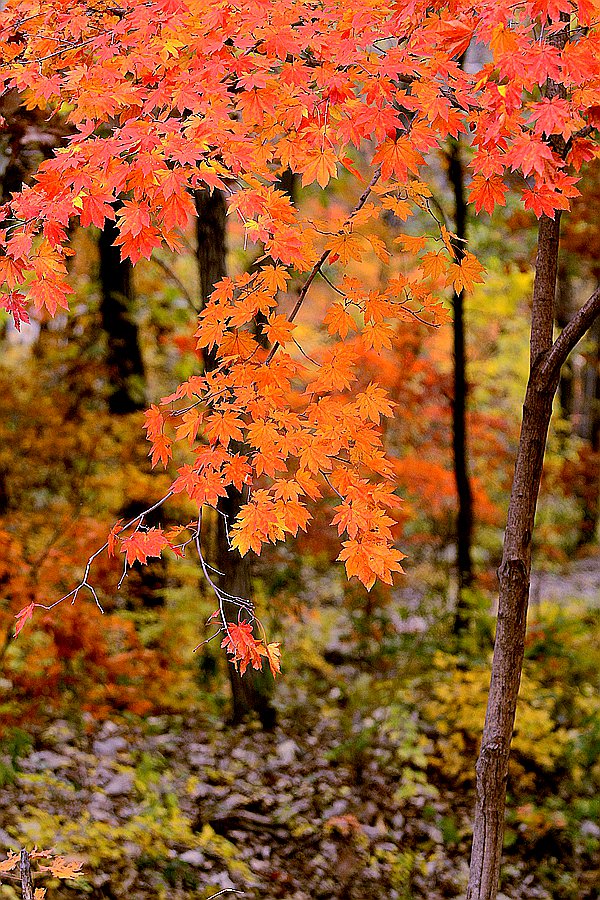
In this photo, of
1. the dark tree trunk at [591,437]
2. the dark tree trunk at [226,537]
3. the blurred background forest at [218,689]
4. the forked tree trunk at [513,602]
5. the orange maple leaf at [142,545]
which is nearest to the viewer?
the orange maple leaf at [142,545]

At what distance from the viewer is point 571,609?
Answer: 8.80 metres

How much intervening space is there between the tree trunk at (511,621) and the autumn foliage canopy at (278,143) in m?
0.55

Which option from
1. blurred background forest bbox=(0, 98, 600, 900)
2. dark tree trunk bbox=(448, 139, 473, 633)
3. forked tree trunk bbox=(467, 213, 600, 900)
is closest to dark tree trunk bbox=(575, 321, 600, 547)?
blurred background forest bbox=(0, 98, 600, 900)

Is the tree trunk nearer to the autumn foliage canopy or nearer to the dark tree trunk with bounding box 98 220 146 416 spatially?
the autumn foliage canopy

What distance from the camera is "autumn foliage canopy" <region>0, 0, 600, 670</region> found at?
93.4 inches

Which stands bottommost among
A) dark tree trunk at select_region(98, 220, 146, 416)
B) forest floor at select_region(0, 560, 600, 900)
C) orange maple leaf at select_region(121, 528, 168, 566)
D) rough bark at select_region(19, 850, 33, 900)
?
forest floor at select_region(0, 560, 600, 900)

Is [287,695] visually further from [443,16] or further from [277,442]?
[443,16]

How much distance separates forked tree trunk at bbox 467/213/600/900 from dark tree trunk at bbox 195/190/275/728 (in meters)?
1.89

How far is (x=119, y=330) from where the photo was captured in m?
6.88

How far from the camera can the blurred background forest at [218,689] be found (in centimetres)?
434

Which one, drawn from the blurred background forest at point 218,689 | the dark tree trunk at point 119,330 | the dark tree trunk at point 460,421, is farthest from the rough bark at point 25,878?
the dark tree trunk at point 460,421

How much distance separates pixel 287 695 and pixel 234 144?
16.1ft

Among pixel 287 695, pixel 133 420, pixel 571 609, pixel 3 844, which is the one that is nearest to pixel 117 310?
pixel 133 420

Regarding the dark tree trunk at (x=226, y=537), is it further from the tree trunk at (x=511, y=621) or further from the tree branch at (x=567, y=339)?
the tree branch at (x=567, y=339)
